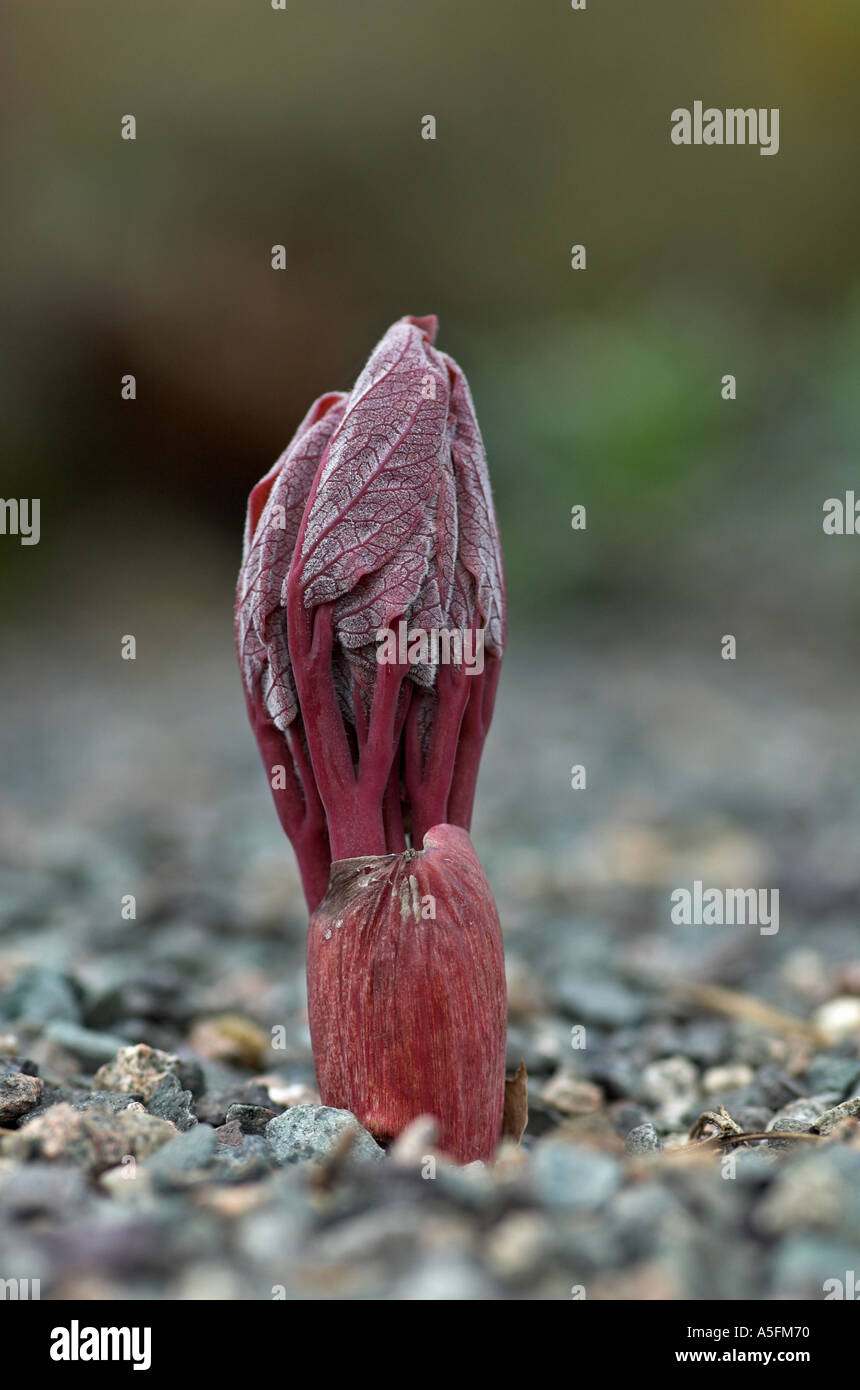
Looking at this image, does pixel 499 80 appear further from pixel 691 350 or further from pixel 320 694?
pixel 320 694

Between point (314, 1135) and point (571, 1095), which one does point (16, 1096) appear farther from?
point (571, 1095)

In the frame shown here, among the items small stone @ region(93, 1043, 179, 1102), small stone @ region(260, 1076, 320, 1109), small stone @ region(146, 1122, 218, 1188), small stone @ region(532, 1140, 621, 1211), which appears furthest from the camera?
small stone @ region(260, 1076, 320, 1109)

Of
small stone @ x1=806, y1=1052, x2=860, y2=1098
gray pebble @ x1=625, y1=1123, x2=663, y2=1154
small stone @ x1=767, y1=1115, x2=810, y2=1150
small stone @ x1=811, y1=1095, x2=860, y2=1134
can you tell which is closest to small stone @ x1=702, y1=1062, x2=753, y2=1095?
small stone @ x1=806, y1=1052, x2=860, y2=1098

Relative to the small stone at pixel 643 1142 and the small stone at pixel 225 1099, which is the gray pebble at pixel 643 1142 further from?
the small stone at pixel 225 1099

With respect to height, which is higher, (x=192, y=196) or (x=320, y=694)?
(x=192, y=196)

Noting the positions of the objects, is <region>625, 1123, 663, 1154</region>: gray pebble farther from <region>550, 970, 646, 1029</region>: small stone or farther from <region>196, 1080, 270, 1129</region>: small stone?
<region>550, 970, 646, 1029</region>: small stone

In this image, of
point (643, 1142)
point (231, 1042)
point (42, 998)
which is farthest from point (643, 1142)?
point (42, 998)

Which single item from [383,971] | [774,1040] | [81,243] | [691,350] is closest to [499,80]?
[691,350]
